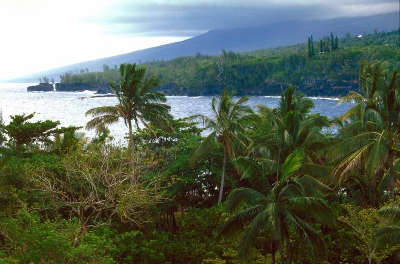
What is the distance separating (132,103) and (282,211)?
75.5 feet

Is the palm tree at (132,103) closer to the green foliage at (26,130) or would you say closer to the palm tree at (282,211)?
the green foliage at (26,130)

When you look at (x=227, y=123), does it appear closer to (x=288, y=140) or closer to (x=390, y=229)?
(x=288, y=140)

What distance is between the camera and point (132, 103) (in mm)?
42250

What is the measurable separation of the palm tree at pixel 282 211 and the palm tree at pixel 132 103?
66.6 ft

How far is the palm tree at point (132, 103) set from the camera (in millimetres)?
41750

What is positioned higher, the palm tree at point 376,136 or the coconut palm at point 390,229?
the palm tree at point 376,136

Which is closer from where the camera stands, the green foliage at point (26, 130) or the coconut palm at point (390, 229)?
the coconut palm at point (390, 229)

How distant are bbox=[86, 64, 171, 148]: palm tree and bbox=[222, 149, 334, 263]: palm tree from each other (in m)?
20.3

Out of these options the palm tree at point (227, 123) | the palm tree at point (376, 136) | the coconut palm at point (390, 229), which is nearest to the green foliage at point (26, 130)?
the palm tree at point (227, 123)

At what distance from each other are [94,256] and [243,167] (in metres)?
8.67

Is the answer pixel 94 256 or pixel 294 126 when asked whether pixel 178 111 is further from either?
pixel 94 256

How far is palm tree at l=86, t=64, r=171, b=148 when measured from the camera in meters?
41.8

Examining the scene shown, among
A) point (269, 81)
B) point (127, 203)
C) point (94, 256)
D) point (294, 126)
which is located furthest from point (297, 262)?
point (269, 81)

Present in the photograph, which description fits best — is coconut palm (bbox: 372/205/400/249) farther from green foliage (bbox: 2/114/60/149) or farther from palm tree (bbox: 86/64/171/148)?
green foliage (bbox: 2/114/60/149)
